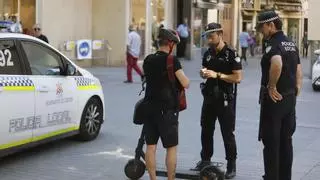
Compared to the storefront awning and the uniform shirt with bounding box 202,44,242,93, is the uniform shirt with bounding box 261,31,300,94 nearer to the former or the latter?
the uniform shirt with bounding box 202,44,242,93

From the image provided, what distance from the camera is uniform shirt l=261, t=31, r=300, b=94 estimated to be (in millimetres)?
5984

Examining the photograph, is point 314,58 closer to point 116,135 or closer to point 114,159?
point 116,135

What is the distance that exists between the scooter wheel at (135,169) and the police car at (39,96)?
154 centimetres

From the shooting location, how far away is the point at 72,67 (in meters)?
9.00

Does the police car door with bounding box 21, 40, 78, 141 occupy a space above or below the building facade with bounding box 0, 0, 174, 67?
below

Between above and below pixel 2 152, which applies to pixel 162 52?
above

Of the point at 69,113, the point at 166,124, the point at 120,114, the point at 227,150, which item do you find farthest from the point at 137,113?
the point at 120,114

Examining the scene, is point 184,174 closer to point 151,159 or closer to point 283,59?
point 151,159

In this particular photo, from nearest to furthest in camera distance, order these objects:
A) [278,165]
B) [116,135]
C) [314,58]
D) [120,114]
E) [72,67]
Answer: [278,165], [72,67], [116,135], [120,114], [314,58]

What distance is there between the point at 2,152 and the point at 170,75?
244 cm

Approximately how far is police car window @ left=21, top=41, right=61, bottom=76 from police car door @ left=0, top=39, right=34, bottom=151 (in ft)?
0.88

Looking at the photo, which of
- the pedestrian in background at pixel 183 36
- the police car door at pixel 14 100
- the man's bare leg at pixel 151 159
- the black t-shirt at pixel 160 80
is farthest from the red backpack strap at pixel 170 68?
the pedestrian in background at pixel 183 36

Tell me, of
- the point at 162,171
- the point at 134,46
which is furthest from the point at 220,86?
the point at 134,46

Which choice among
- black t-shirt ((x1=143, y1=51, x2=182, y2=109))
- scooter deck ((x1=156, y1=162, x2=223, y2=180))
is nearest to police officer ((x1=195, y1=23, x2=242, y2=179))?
scooter deck ((x1=156, y1=162, x2=223, y2=180))
